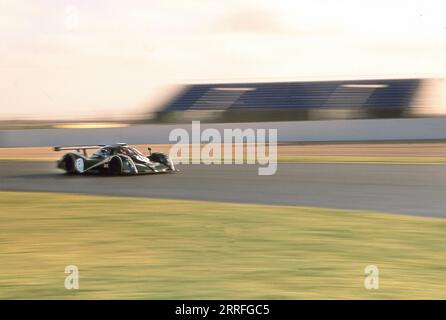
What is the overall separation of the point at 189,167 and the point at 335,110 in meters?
19.4

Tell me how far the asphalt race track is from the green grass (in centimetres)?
104

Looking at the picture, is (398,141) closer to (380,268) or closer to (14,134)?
(14,134)

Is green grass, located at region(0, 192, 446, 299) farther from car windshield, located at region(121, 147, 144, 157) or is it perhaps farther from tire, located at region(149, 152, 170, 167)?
tire, located at region(149, 152, 170, 167)

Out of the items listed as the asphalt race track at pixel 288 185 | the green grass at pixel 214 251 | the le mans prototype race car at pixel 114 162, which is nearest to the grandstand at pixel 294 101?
the asphalt race track at pixel 288 185

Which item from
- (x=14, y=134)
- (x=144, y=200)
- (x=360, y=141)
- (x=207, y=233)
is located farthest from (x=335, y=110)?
(x=207, y=233)

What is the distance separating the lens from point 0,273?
245 inches

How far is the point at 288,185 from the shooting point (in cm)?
1322

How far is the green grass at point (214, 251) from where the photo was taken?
5652 millimetres

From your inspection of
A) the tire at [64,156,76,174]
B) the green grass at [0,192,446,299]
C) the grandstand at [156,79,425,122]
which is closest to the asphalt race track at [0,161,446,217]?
the tire at [64,156,76,174]

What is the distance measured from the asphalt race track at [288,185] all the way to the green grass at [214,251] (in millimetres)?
1042

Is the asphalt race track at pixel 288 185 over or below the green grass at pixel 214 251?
over

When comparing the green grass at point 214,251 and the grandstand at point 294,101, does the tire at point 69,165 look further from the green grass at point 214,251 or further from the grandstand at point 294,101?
the grandstand at point 294,101

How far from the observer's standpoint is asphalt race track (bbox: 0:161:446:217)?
11.1 metres
